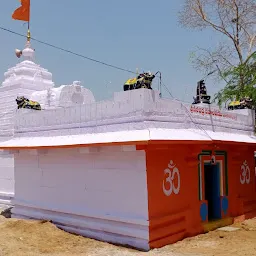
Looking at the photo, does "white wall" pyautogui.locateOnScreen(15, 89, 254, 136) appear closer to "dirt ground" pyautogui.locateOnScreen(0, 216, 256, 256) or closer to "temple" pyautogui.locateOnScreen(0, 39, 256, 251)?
"temple" pyautogui.locateOnScreen(0, 39, 256, 251)

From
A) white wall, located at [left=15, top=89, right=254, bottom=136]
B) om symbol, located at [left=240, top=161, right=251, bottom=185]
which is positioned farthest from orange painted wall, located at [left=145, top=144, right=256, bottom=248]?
om symbol, located at [left=240, top=161, right=251, bottom=185]

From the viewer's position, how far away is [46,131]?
991 centimetres

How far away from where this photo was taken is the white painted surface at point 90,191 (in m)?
7.64

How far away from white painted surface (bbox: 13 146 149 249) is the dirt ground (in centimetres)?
33

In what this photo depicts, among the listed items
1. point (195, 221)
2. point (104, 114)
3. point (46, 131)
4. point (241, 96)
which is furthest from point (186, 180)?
point (241, 96)

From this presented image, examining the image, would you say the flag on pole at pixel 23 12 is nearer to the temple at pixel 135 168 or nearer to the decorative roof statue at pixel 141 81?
the temple at pixel 135 168

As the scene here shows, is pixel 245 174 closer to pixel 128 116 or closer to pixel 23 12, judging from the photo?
pixel 128 116

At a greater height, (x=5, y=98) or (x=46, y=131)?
(x=5, y=98)

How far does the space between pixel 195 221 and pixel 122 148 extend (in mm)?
2558

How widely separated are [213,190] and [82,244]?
396 centimetres

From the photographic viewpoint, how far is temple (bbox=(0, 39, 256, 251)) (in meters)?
7.64

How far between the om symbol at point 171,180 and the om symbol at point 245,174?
3.52 m

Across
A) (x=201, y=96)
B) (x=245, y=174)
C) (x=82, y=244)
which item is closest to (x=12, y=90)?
(x=201, y=96)

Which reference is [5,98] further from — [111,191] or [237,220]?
[237,220]
